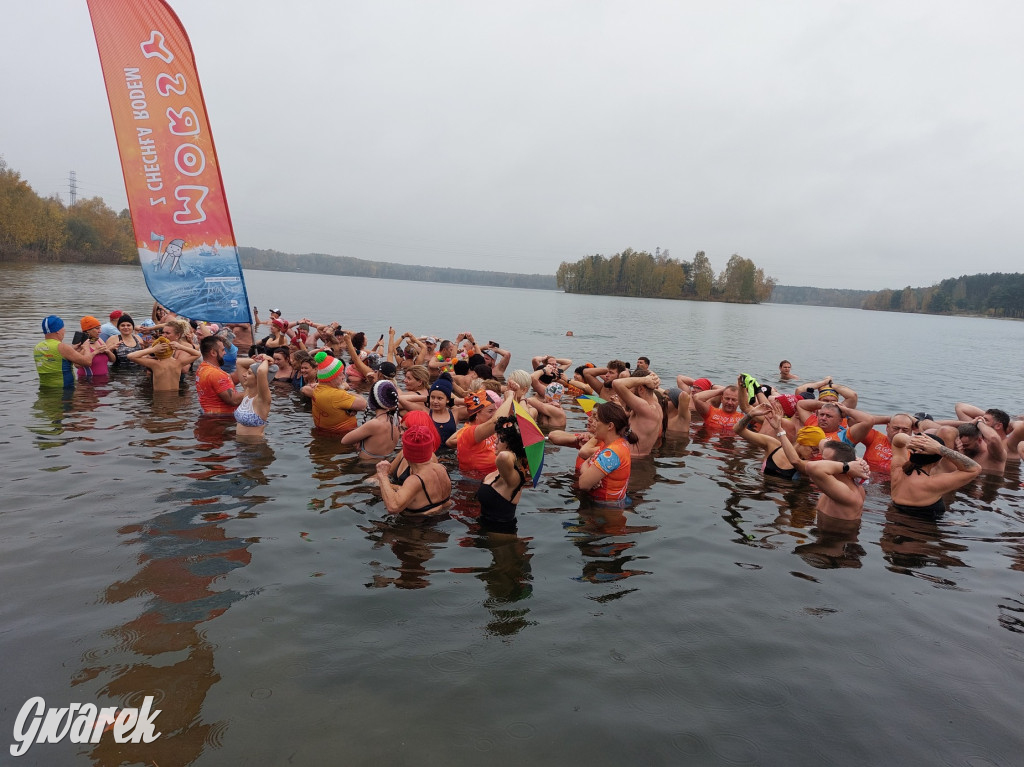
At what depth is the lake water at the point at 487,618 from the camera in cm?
368

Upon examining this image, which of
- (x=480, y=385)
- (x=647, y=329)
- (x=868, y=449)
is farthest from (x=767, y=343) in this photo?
(x=480, y=385)

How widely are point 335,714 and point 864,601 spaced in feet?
16.7

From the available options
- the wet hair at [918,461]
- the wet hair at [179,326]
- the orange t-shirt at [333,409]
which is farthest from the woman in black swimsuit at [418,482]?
the wet hair at [179,326]

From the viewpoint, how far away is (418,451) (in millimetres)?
5957

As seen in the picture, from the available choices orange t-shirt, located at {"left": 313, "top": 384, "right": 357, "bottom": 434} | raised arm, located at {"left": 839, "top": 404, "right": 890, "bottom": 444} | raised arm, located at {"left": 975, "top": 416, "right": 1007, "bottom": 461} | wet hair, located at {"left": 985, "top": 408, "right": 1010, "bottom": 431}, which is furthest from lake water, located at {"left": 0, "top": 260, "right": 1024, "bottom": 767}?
wet hair, located at {"left": 985, "top": 408, "right": 1010, "bottom": 431}

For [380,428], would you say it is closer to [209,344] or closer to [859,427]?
[209,344]

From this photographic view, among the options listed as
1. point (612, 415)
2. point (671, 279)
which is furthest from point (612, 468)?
point (671, 279)

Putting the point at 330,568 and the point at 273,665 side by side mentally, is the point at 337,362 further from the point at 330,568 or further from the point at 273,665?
the point at 273,665

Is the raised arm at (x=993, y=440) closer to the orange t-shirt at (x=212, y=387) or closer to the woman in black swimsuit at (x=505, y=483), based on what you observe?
the woman in black swimsuit at (x=505, y=483)

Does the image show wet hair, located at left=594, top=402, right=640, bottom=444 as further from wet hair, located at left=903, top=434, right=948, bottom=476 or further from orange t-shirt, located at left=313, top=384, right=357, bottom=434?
orange t-shirt, located at left=313, top=384, right=357, bottom=434

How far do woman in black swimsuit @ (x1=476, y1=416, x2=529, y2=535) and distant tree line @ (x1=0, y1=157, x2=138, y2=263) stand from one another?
84.7 m

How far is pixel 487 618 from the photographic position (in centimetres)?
491

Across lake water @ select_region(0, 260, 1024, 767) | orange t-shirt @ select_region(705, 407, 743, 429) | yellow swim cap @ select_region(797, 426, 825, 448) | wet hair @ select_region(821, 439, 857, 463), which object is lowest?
lake water @ select_region(0, 260, 1024, 767)

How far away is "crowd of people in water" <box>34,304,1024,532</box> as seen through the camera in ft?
20.9
